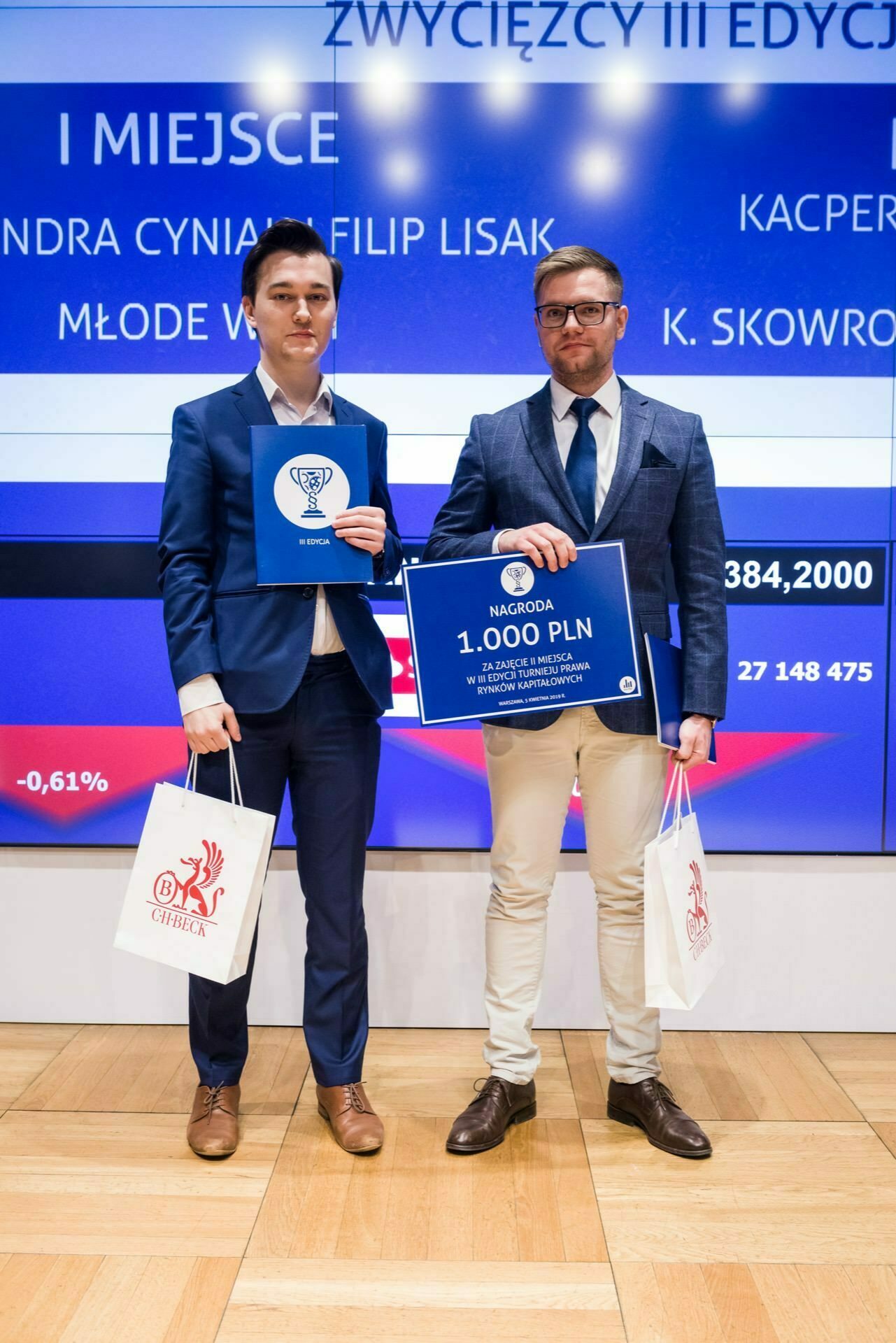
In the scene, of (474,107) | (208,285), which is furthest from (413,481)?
(474,107)

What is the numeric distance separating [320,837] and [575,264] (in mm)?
1270

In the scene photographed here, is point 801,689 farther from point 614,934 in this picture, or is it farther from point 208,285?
point 208,285

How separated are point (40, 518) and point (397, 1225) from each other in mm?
1985

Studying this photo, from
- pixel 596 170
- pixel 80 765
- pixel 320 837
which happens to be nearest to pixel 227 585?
pixel 320 837

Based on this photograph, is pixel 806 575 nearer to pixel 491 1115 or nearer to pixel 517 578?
pixel 517 578

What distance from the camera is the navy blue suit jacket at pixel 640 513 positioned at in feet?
7.29

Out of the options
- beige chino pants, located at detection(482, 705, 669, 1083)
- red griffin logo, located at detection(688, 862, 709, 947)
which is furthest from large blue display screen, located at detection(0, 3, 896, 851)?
red griffin logo, located at detection(688, 862, 709, 947)

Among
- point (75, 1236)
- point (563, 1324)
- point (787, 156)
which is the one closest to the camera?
point (563, 1324)

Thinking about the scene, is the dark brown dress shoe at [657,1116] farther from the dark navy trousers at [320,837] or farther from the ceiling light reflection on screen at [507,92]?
the ceiling light reflection on screen at [507,92]

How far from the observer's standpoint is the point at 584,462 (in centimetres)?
226

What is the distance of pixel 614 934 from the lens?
234cm

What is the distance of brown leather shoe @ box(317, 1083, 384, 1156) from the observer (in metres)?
2.26

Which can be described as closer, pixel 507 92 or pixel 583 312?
pixel 583 312

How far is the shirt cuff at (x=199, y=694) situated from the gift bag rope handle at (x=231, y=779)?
0.09 metres
